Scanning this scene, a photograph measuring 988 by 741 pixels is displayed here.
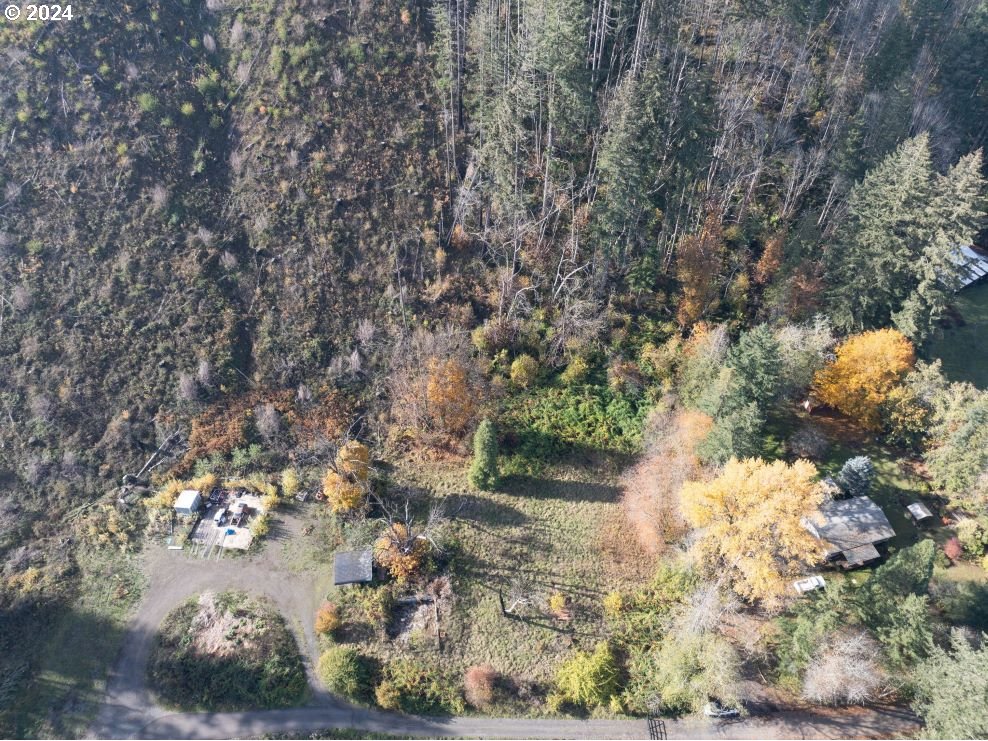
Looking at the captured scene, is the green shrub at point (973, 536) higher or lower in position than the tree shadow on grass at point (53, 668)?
higher

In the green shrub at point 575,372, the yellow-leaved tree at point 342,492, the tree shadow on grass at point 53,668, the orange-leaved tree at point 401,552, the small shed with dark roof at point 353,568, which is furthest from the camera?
the green shrub at point 575,372

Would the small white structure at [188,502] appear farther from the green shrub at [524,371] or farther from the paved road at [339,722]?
the green shrub at [524,371]

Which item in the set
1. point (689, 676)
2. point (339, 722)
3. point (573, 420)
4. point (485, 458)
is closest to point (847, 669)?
point (689, 676)

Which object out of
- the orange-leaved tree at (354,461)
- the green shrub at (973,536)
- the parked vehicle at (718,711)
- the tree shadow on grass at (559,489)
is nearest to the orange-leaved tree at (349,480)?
the orange-leaved tree at (354,461)

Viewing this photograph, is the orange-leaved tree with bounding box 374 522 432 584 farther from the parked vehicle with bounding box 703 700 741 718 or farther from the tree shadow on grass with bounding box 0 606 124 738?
the parked vehicle with bounding box 703 700 741 718

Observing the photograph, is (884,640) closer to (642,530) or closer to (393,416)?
(642,530)

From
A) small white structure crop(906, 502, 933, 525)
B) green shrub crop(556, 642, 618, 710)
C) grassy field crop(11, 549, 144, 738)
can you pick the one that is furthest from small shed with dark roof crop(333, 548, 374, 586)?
small white structure crop(906, 502, 933, 525)

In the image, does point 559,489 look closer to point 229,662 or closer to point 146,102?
point 229,662

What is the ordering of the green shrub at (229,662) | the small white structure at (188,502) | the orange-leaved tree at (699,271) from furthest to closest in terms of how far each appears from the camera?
the orange-leaved tree at (699,271), the small white structure at (188,502), the green shrub at (229,662)

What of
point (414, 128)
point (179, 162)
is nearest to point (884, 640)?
point (414, 128)
